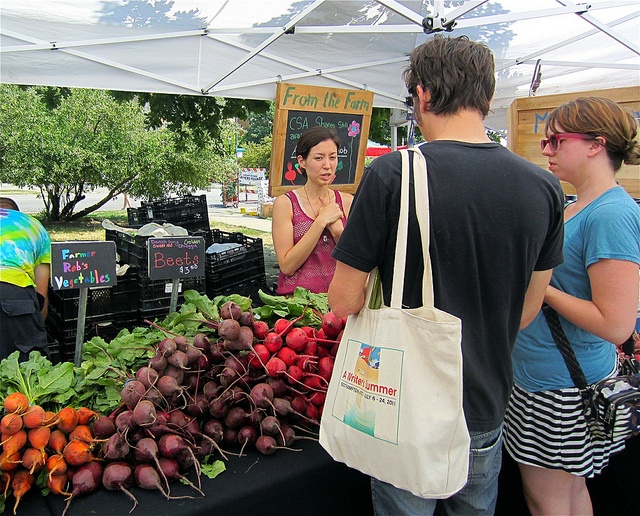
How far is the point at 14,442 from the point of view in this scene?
4.13 ft

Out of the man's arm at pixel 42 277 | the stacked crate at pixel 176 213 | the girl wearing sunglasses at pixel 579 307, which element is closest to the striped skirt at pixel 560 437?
the girl wearing sunglasses at pixel 579 307

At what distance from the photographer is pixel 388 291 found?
3.58ft

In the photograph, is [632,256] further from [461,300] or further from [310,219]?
[310,219]

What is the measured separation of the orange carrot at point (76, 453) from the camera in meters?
1.29

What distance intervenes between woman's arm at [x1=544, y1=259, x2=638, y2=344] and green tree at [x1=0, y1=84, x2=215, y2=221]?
38.2 ft

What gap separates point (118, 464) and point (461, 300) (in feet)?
3.25

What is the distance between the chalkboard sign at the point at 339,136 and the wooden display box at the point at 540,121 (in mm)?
1640


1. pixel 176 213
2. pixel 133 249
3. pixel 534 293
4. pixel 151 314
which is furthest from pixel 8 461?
pixel 176 213

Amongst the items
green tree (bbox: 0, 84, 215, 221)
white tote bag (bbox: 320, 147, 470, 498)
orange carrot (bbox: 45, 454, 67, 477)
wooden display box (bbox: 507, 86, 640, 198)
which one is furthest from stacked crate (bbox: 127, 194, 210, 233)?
green tree (bbox: 0, 84, 215, 221)

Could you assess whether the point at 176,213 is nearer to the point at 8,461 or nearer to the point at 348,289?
the point at 8,461

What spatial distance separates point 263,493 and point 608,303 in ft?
3.61

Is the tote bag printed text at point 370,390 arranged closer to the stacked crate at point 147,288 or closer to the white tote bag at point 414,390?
the white tote bag at point 414,390

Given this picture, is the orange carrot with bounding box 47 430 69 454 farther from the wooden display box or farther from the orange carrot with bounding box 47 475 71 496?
the wooden display box

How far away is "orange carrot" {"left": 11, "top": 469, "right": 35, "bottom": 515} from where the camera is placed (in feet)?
4.05
